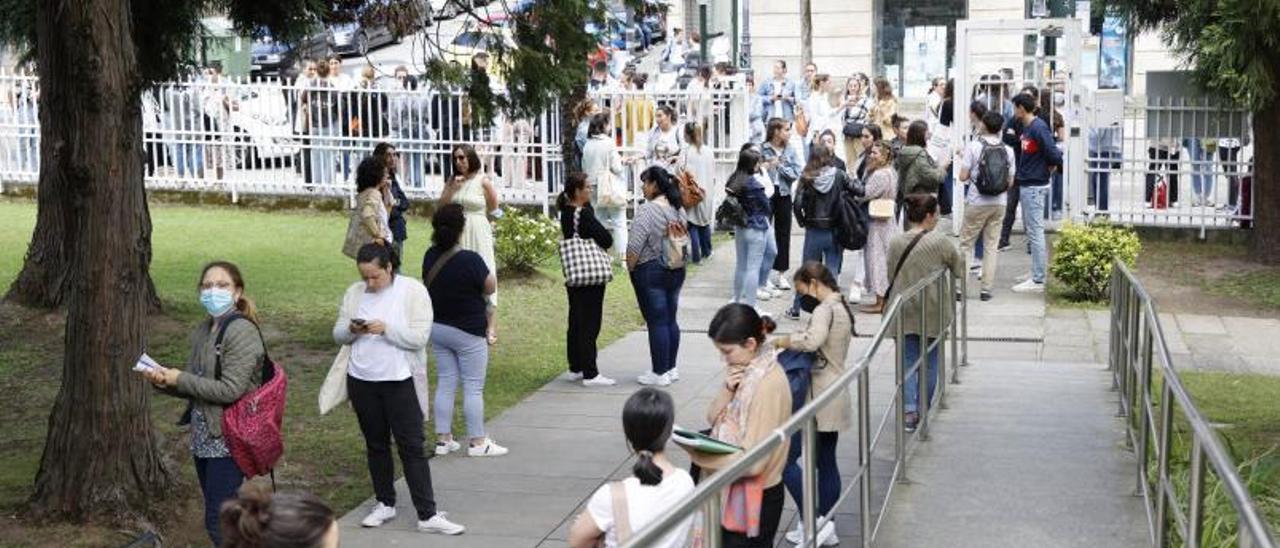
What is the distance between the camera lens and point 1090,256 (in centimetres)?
1555

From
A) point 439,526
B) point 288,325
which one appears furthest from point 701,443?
point 288,325

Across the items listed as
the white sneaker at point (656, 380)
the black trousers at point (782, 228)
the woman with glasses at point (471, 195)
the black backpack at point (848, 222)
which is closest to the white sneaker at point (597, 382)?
the white sneaker at point (656, 380)

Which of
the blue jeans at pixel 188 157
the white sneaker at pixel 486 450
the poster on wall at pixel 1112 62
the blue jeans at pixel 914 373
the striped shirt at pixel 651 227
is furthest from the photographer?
the poster on wall at pixel 1112 62

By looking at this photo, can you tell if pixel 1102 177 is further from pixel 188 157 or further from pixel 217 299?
pixel 217 299

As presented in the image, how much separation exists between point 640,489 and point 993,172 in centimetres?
1055

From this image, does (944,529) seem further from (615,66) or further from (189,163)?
(615,66)

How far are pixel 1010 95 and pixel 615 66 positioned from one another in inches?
567

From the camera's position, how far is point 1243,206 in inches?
757

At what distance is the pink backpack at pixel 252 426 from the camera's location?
7416mm

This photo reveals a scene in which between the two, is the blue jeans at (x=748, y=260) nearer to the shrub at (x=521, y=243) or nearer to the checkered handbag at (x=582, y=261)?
the shrub at (x=521, y=243)

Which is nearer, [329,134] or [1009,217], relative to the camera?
[1009,217]

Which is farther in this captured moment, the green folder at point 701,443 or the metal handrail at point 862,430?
the green folder at point 701,443

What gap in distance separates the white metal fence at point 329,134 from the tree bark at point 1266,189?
560 centimetres

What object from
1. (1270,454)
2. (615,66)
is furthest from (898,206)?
(615,66)
